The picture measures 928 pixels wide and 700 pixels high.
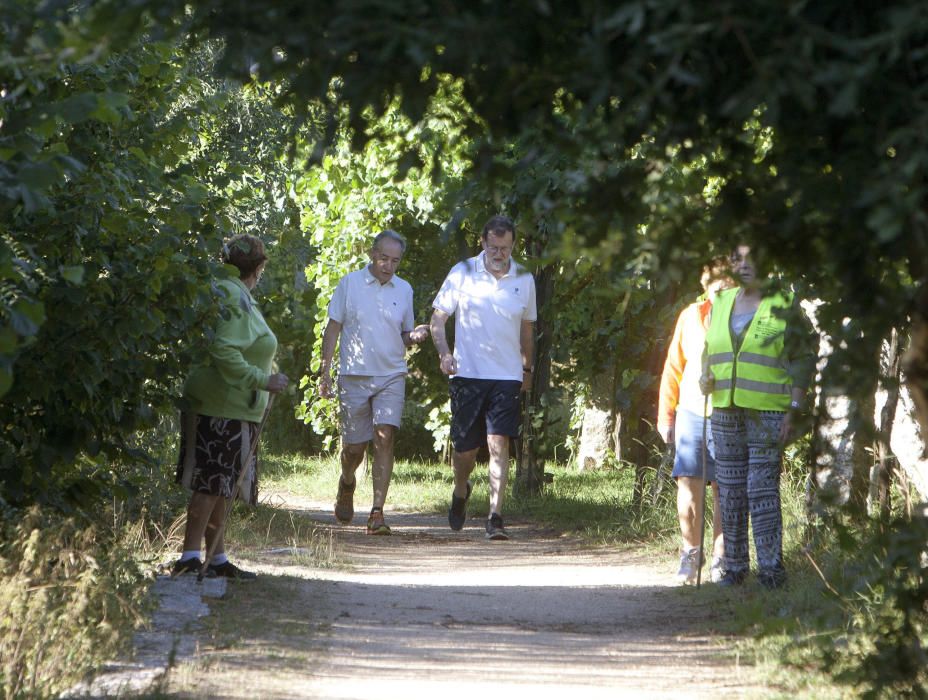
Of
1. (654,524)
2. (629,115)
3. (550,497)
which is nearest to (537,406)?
(550,497)

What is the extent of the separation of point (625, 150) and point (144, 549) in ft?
14.4

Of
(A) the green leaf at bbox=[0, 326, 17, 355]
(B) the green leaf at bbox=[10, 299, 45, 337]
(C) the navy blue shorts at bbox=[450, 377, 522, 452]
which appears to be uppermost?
(C) the navy blue shorts at bbox=[450, 377, 522, 452]

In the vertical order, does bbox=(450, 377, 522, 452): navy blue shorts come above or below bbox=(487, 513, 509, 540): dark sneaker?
above

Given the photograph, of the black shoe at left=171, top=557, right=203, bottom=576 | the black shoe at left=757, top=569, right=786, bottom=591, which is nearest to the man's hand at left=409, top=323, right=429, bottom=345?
the black shoe at left=171, top=557, right=203, bottom=576

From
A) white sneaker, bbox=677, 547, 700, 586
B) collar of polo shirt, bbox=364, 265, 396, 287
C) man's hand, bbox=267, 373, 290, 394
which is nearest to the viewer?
man's hand, bbox=267, 373, 290, 394

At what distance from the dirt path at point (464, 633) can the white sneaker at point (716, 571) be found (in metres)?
0.23

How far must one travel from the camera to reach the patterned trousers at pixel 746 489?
6.90 m

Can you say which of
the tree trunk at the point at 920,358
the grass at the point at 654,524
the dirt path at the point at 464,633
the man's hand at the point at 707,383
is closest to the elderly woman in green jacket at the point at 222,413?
the dirt path at the point at 464,633

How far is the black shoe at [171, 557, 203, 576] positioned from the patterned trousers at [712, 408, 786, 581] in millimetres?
2685

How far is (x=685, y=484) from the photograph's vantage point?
761 centimetres

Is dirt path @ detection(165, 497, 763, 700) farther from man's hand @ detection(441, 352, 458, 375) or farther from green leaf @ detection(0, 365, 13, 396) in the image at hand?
man's hand @ detection(441, 352, 458, 375)

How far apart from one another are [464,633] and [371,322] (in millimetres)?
4846

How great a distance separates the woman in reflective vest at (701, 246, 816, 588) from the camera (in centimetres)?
690

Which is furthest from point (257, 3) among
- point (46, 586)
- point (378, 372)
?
point (378, 372)
